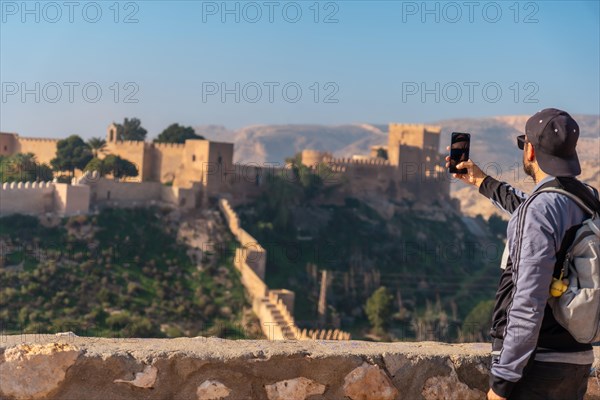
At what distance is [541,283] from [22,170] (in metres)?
32.1

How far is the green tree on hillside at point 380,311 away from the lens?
2878 cm

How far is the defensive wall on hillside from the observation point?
79.0ft

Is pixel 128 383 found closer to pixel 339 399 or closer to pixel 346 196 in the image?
pixel 339 399

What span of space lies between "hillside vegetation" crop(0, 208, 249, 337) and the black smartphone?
68.1 feet

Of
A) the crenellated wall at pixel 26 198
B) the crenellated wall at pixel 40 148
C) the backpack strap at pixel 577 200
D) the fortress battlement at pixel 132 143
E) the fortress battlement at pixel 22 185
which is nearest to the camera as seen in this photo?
the backpack strap at pixel 577 200

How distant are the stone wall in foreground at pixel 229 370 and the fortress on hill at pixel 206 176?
26752mm

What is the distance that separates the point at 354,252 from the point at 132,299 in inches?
489

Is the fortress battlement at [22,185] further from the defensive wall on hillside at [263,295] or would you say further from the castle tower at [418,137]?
the castle tower at [418,137]

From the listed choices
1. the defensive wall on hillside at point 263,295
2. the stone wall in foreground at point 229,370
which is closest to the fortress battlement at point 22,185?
the defensive wall on hillside at point 263,295

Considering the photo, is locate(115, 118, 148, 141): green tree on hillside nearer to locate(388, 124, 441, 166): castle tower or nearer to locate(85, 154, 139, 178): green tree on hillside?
locate(85, 154, 139, 178): green tree on hillside

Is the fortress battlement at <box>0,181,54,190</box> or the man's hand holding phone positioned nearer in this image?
the man's hand holding phone

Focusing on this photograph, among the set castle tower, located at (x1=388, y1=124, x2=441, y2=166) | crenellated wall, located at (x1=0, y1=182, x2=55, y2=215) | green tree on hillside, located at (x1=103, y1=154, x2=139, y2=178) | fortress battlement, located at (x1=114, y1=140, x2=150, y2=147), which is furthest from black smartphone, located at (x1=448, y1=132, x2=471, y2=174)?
castle tower, located at (x1=388, y1=124, x2=441, y2=166)

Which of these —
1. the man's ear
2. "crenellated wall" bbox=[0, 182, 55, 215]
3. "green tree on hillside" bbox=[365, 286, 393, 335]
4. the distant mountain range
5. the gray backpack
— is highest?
the distant mountain range

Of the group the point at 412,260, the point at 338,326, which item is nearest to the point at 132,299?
the point at 338,326
